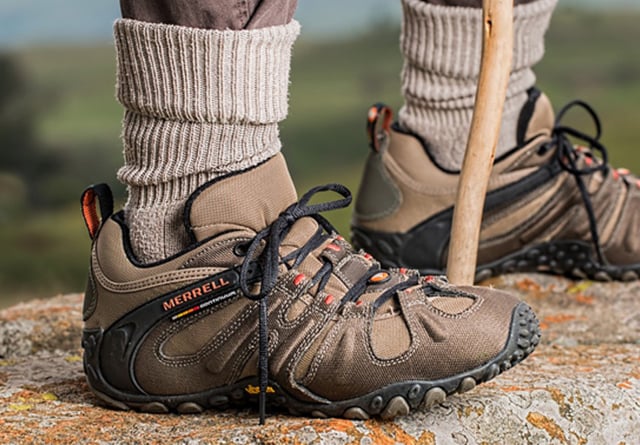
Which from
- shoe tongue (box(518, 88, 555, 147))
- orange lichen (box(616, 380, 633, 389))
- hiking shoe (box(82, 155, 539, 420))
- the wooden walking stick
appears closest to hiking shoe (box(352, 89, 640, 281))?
shoe tongue (box(518, 88, 555, 147))

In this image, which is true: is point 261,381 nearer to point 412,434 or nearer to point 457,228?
point 412,434

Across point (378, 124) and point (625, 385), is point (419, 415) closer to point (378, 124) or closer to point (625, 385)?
point (625, 385)

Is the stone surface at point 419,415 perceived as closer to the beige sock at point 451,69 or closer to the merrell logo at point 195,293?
the merrell logo at point 195,293

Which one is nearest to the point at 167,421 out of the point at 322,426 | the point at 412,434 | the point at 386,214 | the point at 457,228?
the point at 322,426

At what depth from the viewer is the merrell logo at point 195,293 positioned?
153cm

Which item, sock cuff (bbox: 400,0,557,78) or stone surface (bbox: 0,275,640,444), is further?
sock cuff (bbox: 400,0,557,78)

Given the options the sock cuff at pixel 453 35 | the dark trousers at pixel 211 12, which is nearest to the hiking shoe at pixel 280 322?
the dark trousers at pixel 211 12

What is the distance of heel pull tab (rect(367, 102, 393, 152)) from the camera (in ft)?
8.30

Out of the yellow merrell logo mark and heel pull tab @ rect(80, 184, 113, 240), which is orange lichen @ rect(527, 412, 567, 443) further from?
heel pull tab @ rect(80, 184, 113, 240)

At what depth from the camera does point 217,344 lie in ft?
5.10

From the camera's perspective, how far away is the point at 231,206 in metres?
1.56

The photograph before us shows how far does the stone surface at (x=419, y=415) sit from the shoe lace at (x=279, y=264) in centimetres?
11

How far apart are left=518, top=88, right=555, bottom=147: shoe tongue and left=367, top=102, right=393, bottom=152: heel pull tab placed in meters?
0.33

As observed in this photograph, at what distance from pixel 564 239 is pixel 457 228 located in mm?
828
